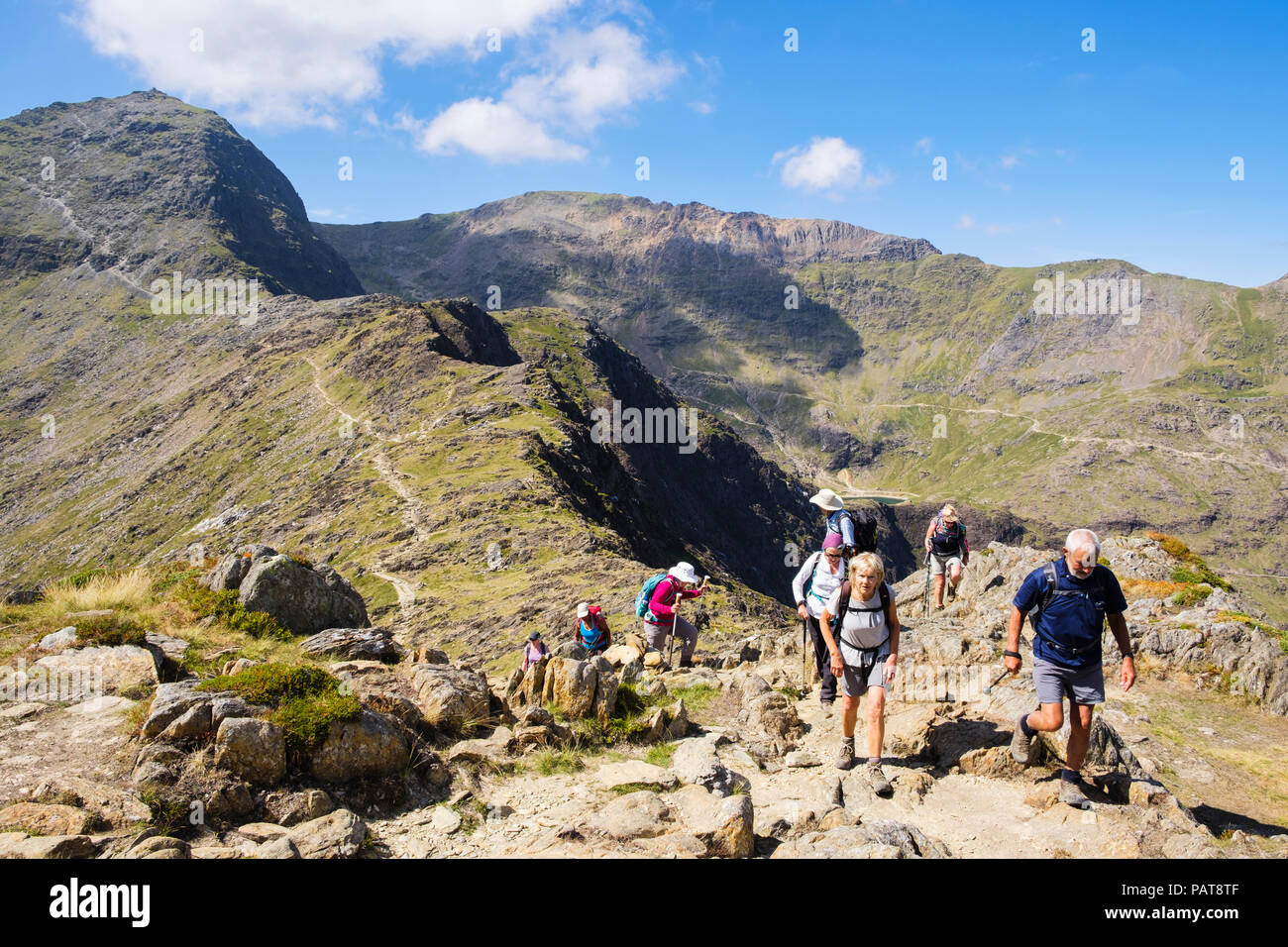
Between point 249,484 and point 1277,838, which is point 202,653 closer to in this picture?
point 1277,838

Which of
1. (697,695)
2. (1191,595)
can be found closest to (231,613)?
(697,695)

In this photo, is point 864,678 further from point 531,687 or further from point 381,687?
point 381,687

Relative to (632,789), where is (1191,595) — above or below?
above

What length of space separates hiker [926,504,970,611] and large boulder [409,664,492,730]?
15.2 m

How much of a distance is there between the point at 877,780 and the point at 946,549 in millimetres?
13669

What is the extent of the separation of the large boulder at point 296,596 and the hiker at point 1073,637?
15.8 meters

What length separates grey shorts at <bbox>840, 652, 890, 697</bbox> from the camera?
11.3m

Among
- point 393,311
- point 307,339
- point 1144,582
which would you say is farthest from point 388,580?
point 307,339

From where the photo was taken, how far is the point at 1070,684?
35.0 feet

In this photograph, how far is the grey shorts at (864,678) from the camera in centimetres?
1127

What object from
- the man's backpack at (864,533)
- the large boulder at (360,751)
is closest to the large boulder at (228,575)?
the large boulder at (360,751)

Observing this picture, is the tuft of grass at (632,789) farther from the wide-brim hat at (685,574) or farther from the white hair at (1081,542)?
the wide-brim hat at (685,574)

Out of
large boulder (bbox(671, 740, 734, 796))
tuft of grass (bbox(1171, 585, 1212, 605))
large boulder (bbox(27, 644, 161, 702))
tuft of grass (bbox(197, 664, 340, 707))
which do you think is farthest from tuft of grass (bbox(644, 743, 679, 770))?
tuft of grass (bbox(1171, 585, 1212, 605))
